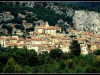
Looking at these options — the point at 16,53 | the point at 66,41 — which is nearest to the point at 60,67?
the point at 16,53

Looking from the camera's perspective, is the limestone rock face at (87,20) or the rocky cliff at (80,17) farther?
the rocky cliff at (80,17)

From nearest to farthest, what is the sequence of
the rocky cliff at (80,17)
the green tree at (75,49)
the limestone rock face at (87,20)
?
the green tree at (75,49) → the limestone rock face at (87,20) → the rocky cliff at (80,17)

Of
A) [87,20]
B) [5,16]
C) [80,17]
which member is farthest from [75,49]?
[87,20]

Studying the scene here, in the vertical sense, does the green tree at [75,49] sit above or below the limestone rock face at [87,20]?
below

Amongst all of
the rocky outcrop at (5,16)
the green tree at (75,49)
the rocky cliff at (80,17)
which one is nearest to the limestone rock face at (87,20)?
the rocky cliff at (80,17)

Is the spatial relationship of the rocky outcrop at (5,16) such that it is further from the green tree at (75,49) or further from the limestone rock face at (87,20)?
the green tree at (75,49)

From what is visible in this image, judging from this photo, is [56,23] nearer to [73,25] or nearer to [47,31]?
[73,25]

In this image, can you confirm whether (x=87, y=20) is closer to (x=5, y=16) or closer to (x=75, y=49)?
(x=5, y=16)

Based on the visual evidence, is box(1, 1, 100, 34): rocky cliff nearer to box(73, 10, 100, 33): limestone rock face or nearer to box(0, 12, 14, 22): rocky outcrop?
box(73, 10, 100, 33): limestone rock face
